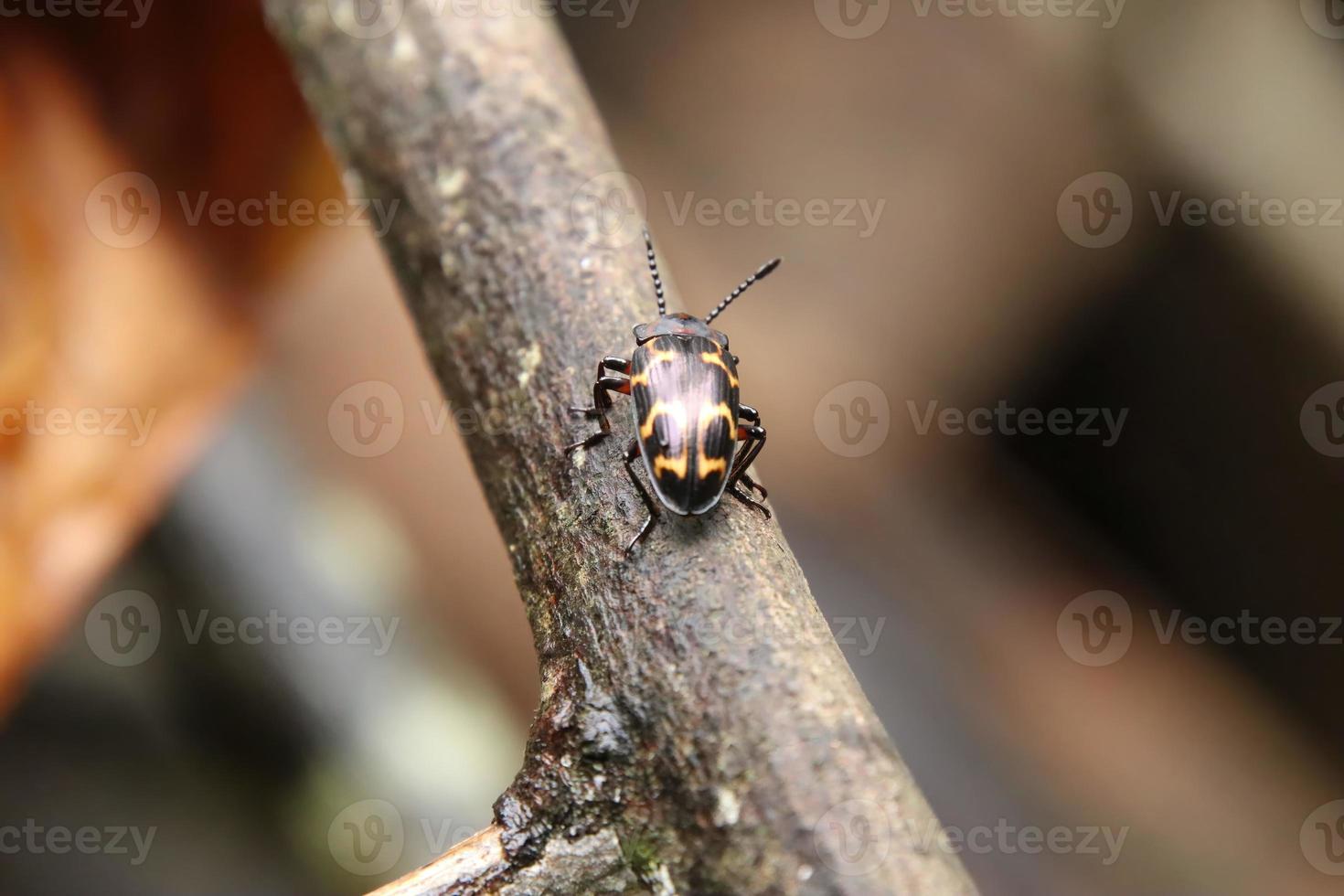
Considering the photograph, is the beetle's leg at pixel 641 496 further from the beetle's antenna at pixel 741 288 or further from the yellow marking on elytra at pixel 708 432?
the beetle's antenna at pixel 741 288

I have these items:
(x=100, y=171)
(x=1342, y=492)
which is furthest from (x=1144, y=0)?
(x=100, y=171)

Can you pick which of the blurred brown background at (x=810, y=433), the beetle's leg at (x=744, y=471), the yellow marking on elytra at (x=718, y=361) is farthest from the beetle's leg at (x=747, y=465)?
the blurred brown background at (x=810, y=433)

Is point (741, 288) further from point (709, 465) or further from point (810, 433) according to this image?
point (810, 433)

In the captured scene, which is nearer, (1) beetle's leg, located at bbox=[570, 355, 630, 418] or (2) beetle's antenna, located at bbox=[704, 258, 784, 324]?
(1) beetle's leg, located at bbox=[570, 355, 630, 418]

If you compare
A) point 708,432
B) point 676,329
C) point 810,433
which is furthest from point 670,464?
point 810,433

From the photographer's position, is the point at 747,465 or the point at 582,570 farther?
the point at 747,465

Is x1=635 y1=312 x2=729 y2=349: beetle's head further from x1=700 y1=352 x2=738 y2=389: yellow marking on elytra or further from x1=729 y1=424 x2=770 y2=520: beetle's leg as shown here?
x1=729 y1=424 x2=770 y2=520: beetle's leg

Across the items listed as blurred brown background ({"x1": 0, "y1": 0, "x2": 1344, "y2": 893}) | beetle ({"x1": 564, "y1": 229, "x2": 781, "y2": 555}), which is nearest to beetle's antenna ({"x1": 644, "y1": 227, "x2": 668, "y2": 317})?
beetle ({"x1": 564, "y1": 229, "x2": 781, "y2": 555})
